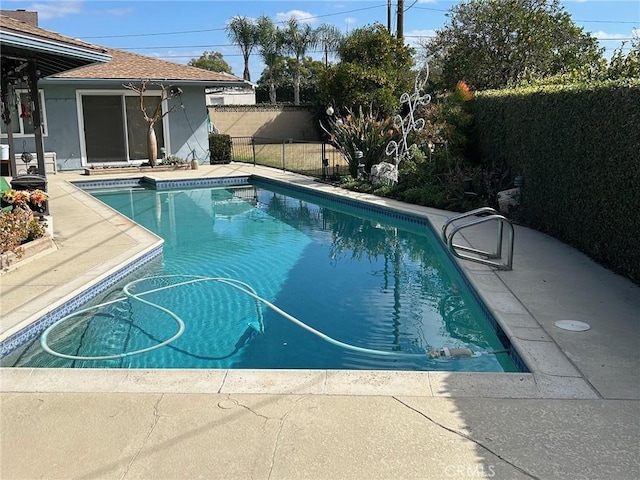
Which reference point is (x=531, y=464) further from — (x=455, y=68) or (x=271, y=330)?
(x=455, y=68)

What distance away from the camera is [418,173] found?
1241 centimetres

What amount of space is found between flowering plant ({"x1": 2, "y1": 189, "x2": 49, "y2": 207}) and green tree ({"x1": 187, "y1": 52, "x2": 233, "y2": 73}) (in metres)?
48.5

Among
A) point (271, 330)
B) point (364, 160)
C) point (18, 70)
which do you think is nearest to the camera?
point (271, 330)

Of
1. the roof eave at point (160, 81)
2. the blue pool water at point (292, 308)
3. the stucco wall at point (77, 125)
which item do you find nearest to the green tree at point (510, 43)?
the roof eave at point (160, 81)

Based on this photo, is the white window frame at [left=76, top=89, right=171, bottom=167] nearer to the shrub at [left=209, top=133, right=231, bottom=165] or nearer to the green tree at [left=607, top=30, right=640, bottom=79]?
the shrub at [left=209, top=133, right=231, bottom=165]

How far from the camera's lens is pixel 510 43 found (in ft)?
54.6

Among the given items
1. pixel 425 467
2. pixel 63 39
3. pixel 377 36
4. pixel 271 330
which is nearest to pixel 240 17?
pixel 377 36

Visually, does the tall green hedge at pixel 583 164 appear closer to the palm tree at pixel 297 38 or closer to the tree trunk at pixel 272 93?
the tree trunk at pixel 272 93

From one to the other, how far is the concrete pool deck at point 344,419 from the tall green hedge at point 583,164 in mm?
1533

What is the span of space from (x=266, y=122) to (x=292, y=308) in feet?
82.6

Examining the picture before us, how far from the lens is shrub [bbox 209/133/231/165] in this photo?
2011cm

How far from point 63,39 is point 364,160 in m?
7.79

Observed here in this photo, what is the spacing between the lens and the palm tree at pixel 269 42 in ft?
126

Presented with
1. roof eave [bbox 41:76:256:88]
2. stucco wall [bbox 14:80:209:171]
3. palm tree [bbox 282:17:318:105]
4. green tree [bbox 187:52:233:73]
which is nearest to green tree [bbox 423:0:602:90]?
roof eave [bbox 41:76:256:88]
